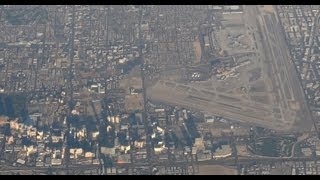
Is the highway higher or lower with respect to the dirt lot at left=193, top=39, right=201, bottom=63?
lower

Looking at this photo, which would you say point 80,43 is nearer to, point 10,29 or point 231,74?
point 10,29

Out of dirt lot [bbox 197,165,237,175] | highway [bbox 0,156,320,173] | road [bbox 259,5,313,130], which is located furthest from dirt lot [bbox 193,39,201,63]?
dirt lot [bbox 197,165,237,175]

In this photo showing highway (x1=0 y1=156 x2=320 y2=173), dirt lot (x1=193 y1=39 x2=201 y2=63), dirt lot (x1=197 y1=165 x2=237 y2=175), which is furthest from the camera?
dirt lot (x1=193 y1=39 x2=201 y2=63)

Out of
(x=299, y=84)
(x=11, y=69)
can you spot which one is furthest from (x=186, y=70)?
(x=11, y=69)

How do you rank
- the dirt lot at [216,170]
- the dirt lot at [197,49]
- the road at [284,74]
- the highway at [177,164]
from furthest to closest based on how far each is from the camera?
the dirt lot at [197,49] < the road at [284,74] < the highway at [177,164] < the dirt lot at [216,170]

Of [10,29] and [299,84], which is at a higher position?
[10,29]

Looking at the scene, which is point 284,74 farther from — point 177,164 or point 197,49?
point 177,164

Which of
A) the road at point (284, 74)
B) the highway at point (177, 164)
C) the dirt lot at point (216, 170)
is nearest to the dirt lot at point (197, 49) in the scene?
the road at point (284, 74)

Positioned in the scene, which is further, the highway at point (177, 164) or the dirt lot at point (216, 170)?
the highway at point (177, 164)

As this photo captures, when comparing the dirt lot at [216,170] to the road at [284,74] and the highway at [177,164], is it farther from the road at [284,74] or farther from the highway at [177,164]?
the road at [284,74]

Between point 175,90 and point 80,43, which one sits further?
point 80,43

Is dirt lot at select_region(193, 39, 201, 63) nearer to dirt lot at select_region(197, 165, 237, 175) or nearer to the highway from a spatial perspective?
the highway
